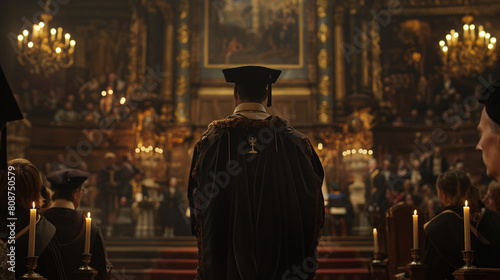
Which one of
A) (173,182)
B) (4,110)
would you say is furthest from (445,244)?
(173,182)

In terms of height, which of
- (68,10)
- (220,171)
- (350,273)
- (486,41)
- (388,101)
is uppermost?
(68,10)

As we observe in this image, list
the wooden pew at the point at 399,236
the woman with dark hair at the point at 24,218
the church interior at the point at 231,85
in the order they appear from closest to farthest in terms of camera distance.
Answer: the woman with dark hair at the point at 24,218 → the wooden pew at the point at 399,236 → the church interior at the point at 231,85

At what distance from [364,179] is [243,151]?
12.4 metres

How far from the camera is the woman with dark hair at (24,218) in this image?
336cm

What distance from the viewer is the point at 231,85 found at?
17.9m

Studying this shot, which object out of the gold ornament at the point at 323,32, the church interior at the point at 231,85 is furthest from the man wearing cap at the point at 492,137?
the gold ornament at the point at 323,32

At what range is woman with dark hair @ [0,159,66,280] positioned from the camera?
132 inches

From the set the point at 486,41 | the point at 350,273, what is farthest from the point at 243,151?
the point at 486,41

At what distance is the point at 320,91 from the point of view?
17.5 metres

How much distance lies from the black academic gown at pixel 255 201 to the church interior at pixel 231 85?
11825mm

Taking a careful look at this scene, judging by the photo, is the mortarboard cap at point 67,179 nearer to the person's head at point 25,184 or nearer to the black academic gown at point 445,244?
the person's head at point 25,184

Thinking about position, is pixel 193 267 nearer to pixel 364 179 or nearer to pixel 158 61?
pixel 364 179

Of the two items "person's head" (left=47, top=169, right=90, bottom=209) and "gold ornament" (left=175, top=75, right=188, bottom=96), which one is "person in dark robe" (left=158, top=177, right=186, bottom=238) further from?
"person's head" (left=47, top=169, right=90, bottom=209)

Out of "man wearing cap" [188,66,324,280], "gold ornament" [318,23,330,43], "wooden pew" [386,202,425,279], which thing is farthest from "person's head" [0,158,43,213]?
"gold ornament" [318,23,330,43]
